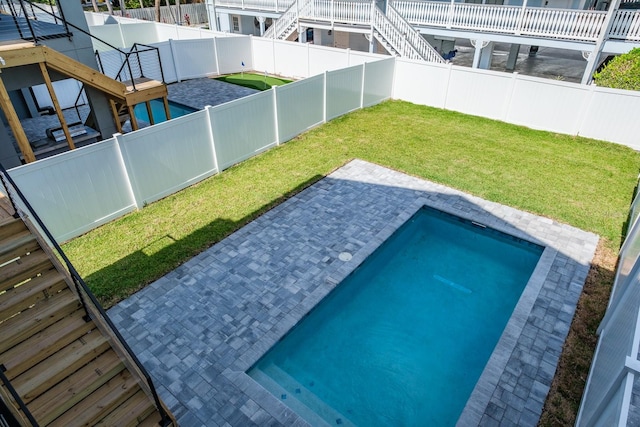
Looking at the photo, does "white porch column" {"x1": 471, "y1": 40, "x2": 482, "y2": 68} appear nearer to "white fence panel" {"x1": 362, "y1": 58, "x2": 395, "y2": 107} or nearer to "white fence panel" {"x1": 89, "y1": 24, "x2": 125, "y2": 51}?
"white fence panel" {"x1": 362, "y1": 58, "x2": 395, "y2": 107}

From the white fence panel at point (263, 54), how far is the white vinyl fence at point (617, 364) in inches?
716

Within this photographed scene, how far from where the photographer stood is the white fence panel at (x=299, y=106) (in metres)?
12.2

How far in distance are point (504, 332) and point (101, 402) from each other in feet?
18.5

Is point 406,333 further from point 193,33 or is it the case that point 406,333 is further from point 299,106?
point 193,33

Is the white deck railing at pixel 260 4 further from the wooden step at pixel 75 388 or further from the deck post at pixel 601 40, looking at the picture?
the wooden step at pixel 75 388

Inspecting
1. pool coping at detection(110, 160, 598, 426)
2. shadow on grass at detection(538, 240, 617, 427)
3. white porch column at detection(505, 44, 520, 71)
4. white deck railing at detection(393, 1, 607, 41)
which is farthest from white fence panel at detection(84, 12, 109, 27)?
shadow on grass at detection(538, 240, 617, 427)

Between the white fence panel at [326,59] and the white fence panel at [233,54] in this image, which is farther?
the white fence panel at [233,54]

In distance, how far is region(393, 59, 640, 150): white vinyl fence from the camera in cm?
1204

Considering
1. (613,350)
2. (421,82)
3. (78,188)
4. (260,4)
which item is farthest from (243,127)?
(260,4)

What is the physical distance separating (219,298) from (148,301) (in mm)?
1204

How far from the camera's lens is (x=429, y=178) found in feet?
35.3

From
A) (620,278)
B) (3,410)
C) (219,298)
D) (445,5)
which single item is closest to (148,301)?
(219,298)

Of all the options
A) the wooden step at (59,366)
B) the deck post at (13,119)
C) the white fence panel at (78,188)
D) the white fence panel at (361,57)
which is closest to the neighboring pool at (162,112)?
the white fence panel at (361,57)

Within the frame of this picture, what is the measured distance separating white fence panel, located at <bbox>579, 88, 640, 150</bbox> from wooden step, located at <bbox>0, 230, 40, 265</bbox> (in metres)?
14.6
